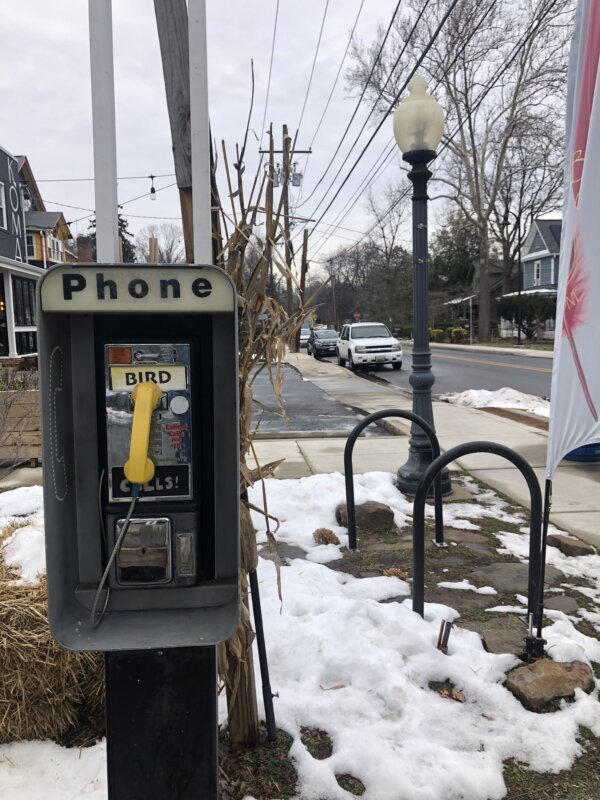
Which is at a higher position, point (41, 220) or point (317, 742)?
point (41, 220)

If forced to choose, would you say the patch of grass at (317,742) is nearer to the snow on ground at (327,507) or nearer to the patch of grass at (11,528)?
the patch of grass at (11,528)

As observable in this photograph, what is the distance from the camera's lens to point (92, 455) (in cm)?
186

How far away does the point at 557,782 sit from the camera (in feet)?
7.16

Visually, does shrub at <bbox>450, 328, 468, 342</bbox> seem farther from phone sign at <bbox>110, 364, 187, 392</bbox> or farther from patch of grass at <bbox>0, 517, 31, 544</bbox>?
phone sign at <bbox>110, 364, 187, 392</bbox>

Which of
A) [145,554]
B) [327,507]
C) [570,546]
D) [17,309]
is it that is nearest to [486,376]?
[17,309]

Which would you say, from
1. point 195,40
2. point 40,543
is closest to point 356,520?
point 40,543

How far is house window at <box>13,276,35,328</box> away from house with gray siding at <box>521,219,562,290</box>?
3941cm

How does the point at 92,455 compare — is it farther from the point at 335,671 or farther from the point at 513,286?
the point at 513,286

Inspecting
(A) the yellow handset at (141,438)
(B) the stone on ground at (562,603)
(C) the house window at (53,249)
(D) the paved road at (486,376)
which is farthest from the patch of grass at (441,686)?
(C) the house window at (53,249)

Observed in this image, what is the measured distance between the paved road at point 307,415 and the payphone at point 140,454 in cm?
457

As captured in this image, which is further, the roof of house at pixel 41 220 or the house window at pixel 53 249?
the house window at pixel 53 249

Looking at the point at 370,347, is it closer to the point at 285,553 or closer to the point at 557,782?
the point at 285,553

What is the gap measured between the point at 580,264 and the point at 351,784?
2.39m

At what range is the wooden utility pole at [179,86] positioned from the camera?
7.25 ft
